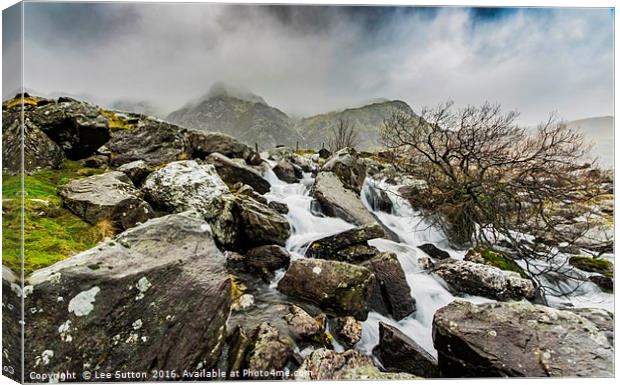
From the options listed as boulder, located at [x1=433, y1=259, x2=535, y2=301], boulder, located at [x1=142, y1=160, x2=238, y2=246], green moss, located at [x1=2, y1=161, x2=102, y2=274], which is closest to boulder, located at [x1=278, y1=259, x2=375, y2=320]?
boulder, located at [x1=142, y1=160, x2=238, y2=246]

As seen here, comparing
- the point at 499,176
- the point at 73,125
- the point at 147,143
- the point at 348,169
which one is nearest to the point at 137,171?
the point at 147,143

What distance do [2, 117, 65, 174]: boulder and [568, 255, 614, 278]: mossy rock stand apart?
692cm

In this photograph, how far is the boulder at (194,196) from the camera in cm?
497

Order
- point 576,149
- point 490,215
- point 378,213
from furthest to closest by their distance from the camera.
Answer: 1. point 378,213
2. point 490,215
3. point 576,149

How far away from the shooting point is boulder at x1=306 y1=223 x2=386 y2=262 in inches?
205

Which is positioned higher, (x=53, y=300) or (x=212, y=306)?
(x=53, y=300)

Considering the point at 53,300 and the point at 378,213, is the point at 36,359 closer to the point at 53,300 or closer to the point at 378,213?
the point at 53,300

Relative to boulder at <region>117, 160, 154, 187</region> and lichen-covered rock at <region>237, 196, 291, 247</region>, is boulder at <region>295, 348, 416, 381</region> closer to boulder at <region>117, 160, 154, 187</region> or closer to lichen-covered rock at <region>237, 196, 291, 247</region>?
lichen-covered rock at <region>237, 196, 291, 247</region>

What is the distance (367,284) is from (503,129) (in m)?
3.03

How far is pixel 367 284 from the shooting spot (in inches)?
177

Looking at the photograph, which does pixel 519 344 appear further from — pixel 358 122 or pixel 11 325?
pixel 11 325

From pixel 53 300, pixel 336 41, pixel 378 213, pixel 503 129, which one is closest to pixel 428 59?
pixel 336 41

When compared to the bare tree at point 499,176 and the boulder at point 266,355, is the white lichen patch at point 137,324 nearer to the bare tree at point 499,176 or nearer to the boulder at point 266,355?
the boulder at point 266,355

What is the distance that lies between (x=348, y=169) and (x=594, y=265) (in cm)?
438
